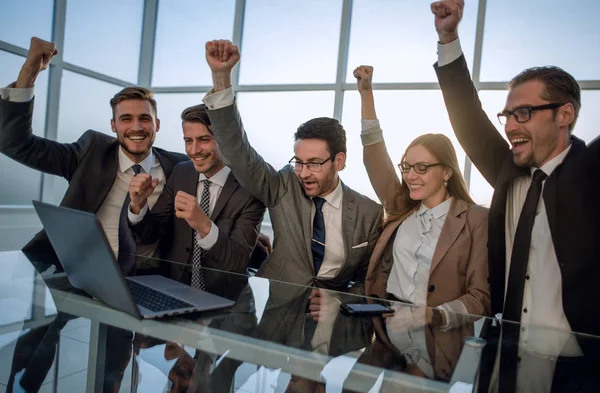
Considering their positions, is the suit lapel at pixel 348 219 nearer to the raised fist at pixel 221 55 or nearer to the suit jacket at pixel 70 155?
the raised fist at pixel 221 55

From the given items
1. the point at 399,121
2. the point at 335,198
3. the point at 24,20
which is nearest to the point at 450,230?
the point at 335,198

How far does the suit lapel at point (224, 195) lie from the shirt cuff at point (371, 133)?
0.64 m

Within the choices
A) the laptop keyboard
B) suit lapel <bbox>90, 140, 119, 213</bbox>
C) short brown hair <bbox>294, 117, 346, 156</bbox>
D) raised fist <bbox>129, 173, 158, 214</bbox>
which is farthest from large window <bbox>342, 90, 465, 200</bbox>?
the laptop keyboard

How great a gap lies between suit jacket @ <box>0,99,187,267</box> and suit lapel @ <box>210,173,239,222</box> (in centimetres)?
57

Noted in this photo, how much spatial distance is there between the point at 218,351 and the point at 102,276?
326 mm

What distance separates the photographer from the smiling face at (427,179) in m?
1.93

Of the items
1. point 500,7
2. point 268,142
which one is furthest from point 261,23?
point 500,7

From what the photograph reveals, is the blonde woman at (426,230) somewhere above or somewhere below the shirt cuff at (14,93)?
below

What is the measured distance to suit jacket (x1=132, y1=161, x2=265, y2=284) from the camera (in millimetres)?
2039

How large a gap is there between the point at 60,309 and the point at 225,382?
515 mm

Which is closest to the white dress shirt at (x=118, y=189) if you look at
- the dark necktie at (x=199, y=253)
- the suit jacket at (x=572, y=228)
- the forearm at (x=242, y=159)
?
the dark necktie at (x=199, y=253)

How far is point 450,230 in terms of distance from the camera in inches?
70.8

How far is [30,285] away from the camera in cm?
131

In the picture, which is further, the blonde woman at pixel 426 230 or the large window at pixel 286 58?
the large window at pixel 286 58
